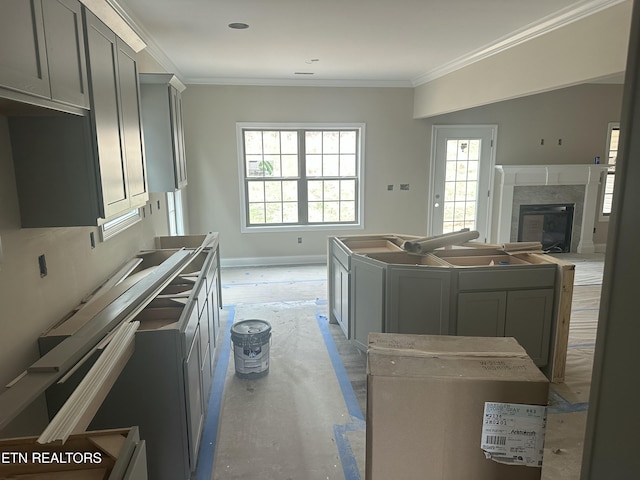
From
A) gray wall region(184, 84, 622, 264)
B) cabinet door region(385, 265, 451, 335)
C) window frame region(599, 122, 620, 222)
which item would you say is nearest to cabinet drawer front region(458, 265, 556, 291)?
cabinet door region(385, 265, 451, 335)

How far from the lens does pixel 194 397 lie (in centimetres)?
241

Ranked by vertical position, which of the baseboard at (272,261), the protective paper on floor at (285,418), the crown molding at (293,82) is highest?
the crown molding at (293,82)

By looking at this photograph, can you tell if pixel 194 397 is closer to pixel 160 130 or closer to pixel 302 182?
pixel 160 130

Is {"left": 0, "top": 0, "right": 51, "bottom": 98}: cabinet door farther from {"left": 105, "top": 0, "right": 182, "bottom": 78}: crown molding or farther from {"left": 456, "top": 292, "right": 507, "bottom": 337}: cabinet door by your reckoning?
{"left": 456, "top": 292, "right": 507, "bottom": 337}: cabinet door

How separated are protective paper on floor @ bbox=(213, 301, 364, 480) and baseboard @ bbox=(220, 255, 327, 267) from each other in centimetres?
285

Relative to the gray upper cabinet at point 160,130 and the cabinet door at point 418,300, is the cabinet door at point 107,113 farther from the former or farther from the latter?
the cabinet door at point 418,300

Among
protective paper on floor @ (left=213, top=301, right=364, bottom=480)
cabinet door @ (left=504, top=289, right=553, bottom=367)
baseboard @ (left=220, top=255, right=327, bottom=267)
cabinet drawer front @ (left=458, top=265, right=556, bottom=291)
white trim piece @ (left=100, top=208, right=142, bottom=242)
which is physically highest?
white trim piece @ (left=100, top=208, right=142, bottom=242)

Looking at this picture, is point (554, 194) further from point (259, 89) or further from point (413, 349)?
point (413, 349)

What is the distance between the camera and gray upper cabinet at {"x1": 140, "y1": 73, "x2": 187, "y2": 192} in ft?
12.2

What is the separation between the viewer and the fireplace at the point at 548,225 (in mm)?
7344

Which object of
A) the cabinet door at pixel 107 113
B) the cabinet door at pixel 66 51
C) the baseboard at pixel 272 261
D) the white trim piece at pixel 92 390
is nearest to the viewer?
the white trim piece at pixel 92 390

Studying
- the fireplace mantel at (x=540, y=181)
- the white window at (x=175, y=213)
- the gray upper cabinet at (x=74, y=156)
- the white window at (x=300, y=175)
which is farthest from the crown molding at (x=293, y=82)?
the gray upper cabinet at (x=74, y=156)

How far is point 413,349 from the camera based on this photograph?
133cm

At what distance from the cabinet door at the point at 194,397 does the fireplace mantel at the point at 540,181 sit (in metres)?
5.99
